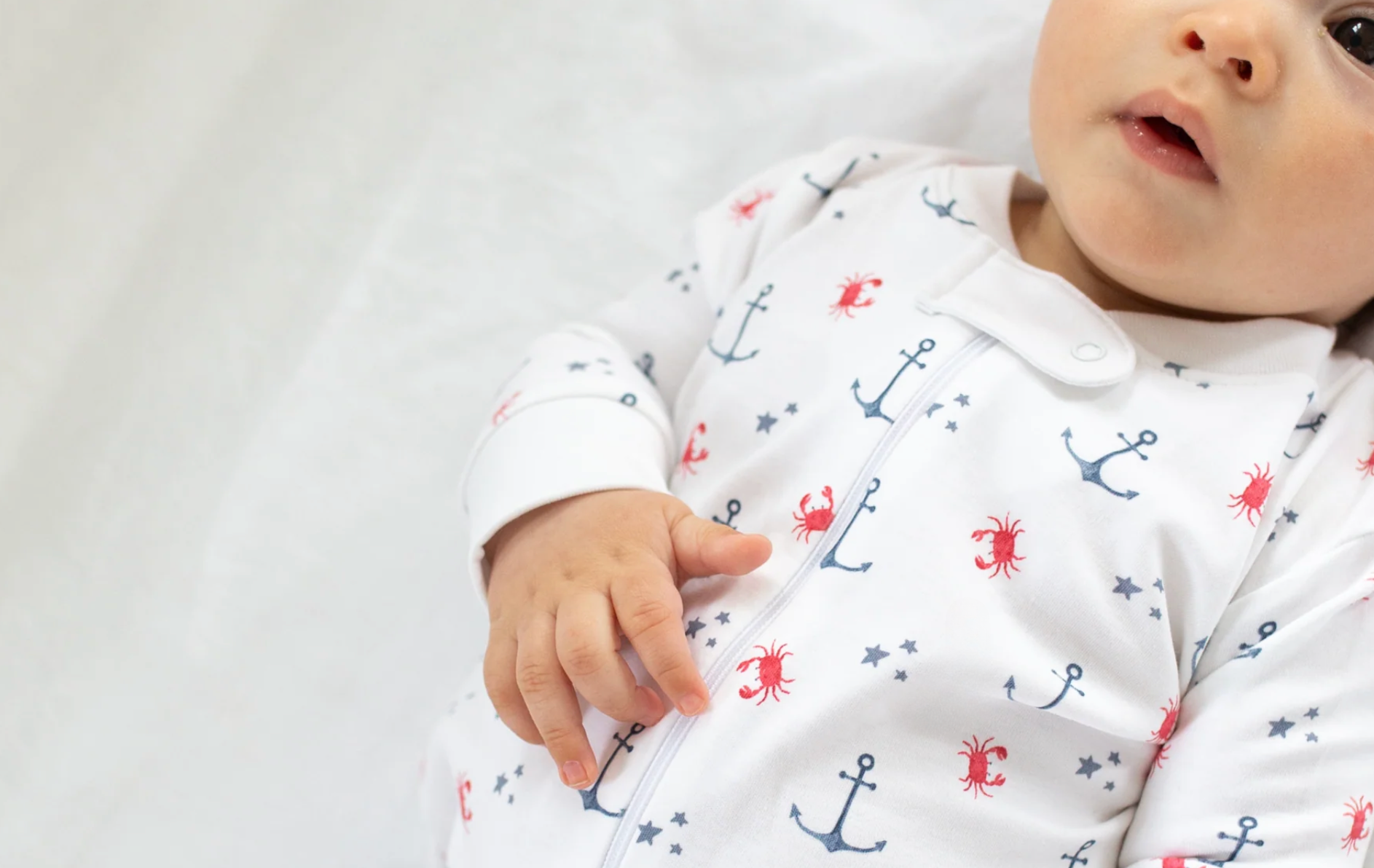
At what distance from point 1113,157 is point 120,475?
900mm

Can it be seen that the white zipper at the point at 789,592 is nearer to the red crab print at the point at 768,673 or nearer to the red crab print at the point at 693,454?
the red crab print at the point at 768,673

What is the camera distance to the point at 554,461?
0.94m

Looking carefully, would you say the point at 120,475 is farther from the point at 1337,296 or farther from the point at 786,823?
the point at 1337,296

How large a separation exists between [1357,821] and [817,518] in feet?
1.45

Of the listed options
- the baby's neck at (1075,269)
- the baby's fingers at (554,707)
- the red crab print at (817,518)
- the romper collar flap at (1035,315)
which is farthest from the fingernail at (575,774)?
the baby's neck at (1075,269)

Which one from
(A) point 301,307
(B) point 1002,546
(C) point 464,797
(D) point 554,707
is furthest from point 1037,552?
(A) point 301,307

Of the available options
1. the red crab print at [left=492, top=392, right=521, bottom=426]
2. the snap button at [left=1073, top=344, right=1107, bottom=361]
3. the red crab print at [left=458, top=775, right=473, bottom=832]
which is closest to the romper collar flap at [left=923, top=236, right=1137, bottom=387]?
the snap button at [left=1073, top=344, right=1107, bottom=361]

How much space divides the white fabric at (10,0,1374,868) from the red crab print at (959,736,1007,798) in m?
0.49

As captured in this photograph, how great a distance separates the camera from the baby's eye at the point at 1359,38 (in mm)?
→ 803

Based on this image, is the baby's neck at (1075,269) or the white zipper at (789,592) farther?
the baby's neck at (1075,269)

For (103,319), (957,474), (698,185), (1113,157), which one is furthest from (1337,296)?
(103,319)

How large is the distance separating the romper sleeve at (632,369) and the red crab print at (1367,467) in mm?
438

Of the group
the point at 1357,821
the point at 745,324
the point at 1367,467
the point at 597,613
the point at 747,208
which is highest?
the point at 747,208

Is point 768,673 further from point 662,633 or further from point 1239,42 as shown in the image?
A: point 1239,42
